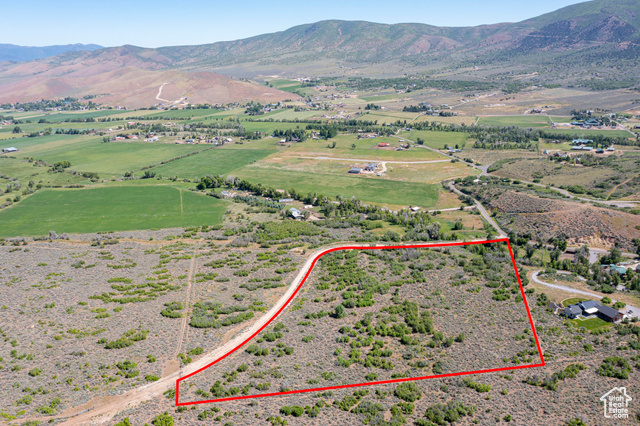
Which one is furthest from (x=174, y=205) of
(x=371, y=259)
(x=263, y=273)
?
(x=371, y=259)

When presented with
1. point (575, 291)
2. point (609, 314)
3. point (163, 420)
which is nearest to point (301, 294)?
point (163, 420)

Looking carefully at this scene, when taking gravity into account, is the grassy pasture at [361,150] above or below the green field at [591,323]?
above

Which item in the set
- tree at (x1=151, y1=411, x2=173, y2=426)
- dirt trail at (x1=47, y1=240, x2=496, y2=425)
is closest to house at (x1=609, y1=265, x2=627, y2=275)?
dirt trail at (x1=47, y1=240, x2=496, y2=425)

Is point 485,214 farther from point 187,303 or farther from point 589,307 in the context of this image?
point 187,303

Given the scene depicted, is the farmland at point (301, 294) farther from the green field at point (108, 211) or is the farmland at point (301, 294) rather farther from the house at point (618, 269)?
the house at point (618, 269)

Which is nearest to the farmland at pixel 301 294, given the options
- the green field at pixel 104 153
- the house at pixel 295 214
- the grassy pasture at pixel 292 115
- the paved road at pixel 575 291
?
the paved road at pixel 575 291

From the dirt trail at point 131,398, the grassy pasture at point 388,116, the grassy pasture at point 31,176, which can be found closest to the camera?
the dirt trail at point 131,398
